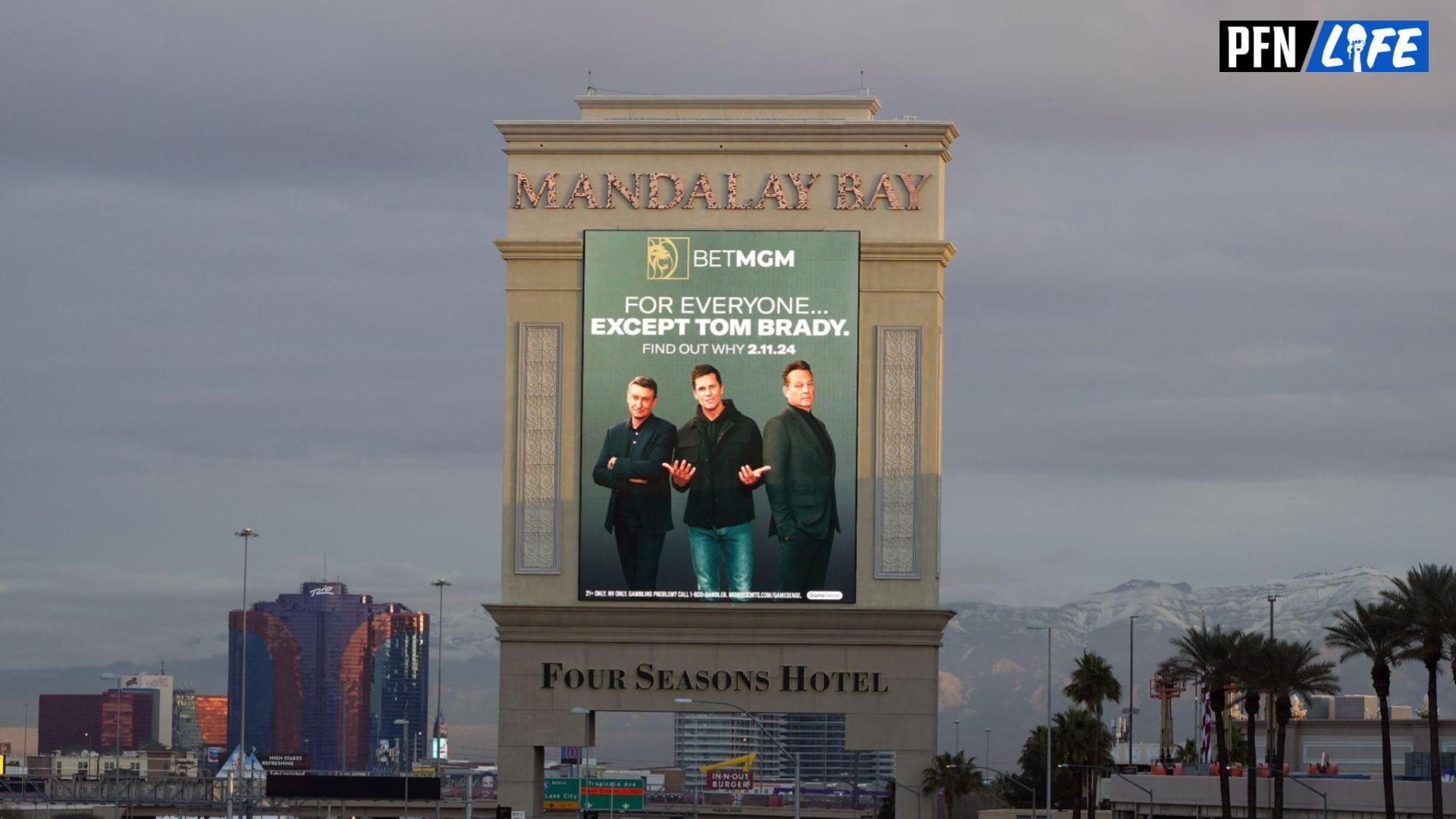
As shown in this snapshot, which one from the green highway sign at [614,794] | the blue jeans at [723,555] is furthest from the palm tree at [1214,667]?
the green highway sign at [614,794]

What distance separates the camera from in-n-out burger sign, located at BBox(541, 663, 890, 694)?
309 ft

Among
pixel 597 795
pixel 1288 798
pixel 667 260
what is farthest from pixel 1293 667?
pixel 597 795

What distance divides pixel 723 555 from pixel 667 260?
11997mm

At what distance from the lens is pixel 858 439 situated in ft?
308

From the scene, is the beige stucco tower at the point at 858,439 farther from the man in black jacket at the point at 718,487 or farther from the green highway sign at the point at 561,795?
the green highway sign at the point at 561,795

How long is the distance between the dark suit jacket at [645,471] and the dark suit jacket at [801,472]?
13.1 feet

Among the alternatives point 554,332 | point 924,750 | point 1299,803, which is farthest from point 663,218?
point 1299,803

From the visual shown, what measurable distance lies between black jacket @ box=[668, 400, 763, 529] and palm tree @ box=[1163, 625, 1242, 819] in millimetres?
23425

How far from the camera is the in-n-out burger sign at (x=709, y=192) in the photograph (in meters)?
94.6

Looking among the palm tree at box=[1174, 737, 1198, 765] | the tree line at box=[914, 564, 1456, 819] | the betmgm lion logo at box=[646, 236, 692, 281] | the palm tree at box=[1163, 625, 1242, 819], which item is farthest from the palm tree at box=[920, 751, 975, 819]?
the palm tree at box=[1174, 737, 1198, 765]

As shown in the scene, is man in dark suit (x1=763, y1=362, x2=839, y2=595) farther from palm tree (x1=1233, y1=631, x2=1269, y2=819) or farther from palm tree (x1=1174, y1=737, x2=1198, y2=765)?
palm tree (x1=1174, y1=737, x2=1198, y2=765)

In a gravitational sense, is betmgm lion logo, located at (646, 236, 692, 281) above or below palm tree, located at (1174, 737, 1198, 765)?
above

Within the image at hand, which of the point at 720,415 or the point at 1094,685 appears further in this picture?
the point at 1094,685

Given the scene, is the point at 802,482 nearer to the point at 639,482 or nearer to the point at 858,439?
the point at 858,439
